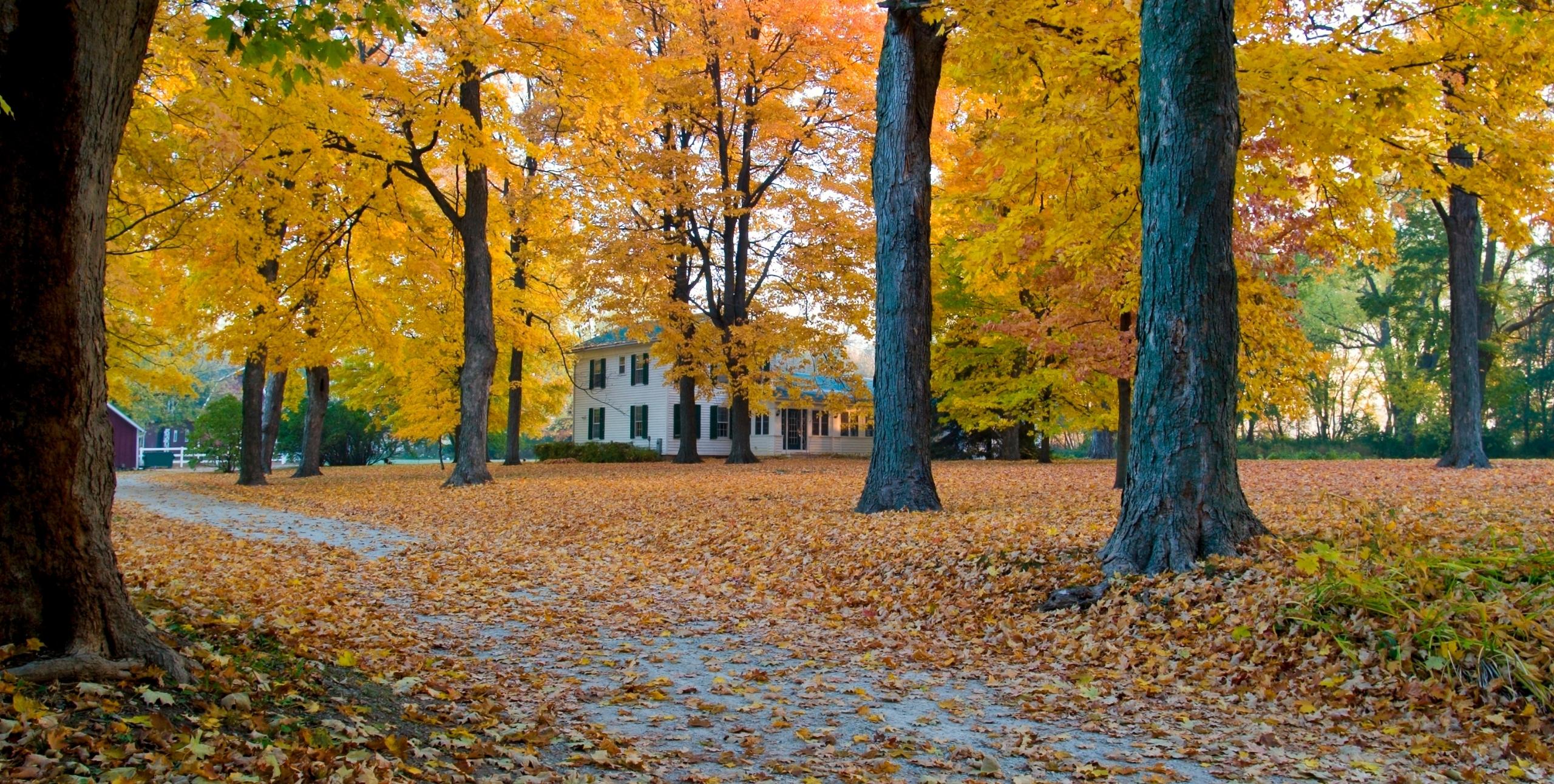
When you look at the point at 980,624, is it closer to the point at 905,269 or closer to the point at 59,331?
the point at 59,331

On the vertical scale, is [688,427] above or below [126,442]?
above

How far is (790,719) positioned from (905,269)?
7.30 m

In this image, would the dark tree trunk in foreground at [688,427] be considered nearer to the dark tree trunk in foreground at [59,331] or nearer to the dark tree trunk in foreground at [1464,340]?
the dark tree trunk in foreground at [1464,340]

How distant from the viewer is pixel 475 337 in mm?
17469

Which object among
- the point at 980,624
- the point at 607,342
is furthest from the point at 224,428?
the point at 980,624

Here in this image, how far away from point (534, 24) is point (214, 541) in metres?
9.95

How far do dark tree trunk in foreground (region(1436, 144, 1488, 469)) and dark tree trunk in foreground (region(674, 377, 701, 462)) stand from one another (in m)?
18.3

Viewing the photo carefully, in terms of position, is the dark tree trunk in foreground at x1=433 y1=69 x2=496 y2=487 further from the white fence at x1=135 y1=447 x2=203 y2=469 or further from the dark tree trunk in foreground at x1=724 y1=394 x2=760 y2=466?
the white fence at x1=135 y1=447 x2=203 y2=469

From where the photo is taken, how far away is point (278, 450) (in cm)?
3894

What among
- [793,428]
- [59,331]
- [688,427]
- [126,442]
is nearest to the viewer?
[59,331]

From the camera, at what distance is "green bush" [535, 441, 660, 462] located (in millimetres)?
31078

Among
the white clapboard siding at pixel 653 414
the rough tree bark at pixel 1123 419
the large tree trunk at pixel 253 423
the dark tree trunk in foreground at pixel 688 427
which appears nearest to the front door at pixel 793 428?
the white clapboard siding at pixel 653 414

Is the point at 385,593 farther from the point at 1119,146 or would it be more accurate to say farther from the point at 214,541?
the point at 1119,146

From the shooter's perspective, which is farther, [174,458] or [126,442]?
[174,458]
